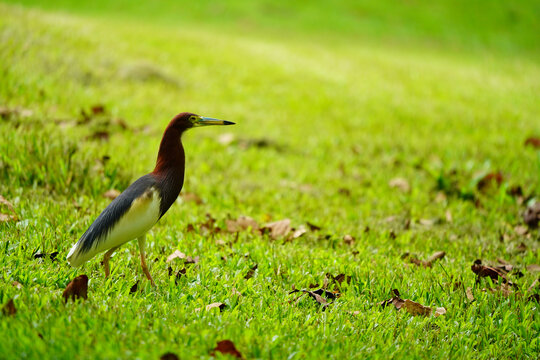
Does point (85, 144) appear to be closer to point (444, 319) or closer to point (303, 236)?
point (303, 236)

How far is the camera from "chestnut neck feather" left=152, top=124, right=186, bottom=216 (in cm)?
286

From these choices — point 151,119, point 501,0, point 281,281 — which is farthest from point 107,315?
point 501,0

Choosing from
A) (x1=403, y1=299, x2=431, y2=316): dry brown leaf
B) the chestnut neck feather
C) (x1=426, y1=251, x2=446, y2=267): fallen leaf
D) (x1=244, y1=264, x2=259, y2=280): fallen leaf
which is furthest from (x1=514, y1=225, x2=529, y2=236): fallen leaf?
the chestnut neck feather

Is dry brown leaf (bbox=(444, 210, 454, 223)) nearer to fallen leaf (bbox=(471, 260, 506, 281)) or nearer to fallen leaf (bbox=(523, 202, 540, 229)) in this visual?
fallen leaf (bbox=(523, 202, 540, 229))

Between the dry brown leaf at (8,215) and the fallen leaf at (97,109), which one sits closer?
the dry brown leaf at (8,215)

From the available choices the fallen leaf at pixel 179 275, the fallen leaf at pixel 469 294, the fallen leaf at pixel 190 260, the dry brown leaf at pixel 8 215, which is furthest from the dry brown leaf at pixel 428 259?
the dry brown leaf at pixel 8 215

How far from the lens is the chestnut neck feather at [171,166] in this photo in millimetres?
2855

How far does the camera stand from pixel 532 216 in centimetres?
498

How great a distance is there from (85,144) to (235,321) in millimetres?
3314

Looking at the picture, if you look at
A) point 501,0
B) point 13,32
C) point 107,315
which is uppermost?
point 501,0

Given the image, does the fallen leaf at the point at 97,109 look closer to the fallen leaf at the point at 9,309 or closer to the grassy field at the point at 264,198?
the grassy field at the point at 264,198

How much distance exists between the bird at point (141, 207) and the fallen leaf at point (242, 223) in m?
1.33

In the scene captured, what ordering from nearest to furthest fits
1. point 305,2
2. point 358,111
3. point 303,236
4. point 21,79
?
point 303,236 < point 21,79 < point 358,111 < point 305,2

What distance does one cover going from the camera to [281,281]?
331cm
